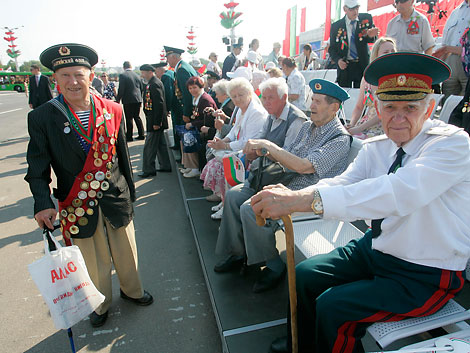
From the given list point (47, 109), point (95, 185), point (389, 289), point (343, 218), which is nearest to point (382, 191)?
point (343, 218)

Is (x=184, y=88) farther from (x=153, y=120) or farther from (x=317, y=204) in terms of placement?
(x=317, y=204)

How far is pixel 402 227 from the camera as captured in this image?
143 cm

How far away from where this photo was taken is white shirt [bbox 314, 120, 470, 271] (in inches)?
51.1

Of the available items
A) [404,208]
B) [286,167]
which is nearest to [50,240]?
[286,167]

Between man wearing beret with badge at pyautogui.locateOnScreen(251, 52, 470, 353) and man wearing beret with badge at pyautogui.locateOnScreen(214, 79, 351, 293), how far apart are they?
0.82 metres

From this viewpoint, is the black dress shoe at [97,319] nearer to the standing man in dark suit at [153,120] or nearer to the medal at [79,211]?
the medal at [79,211]

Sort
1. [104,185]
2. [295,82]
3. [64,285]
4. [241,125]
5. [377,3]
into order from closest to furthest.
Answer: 1. [64,285]
2. [104,185]
3. [241,125]
4. [295,82]
5. [377,3]

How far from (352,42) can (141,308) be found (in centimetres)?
473

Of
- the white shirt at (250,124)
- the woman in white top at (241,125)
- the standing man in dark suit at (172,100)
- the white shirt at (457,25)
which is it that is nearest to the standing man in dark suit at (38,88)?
the standing man in dark suit at (172,100)

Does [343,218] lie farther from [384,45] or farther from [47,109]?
[384,45]

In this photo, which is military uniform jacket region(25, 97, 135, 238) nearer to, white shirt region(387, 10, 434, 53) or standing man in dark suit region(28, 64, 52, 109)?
white shirt region(387, 10, 434, 53)

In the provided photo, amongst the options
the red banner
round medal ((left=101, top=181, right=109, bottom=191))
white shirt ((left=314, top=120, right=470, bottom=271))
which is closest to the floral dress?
white shirt ((left=314, top=120, right=470, bottom=271))

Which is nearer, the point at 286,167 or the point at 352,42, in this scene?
the point at 286,167

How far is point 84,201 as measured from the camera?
2.17m
